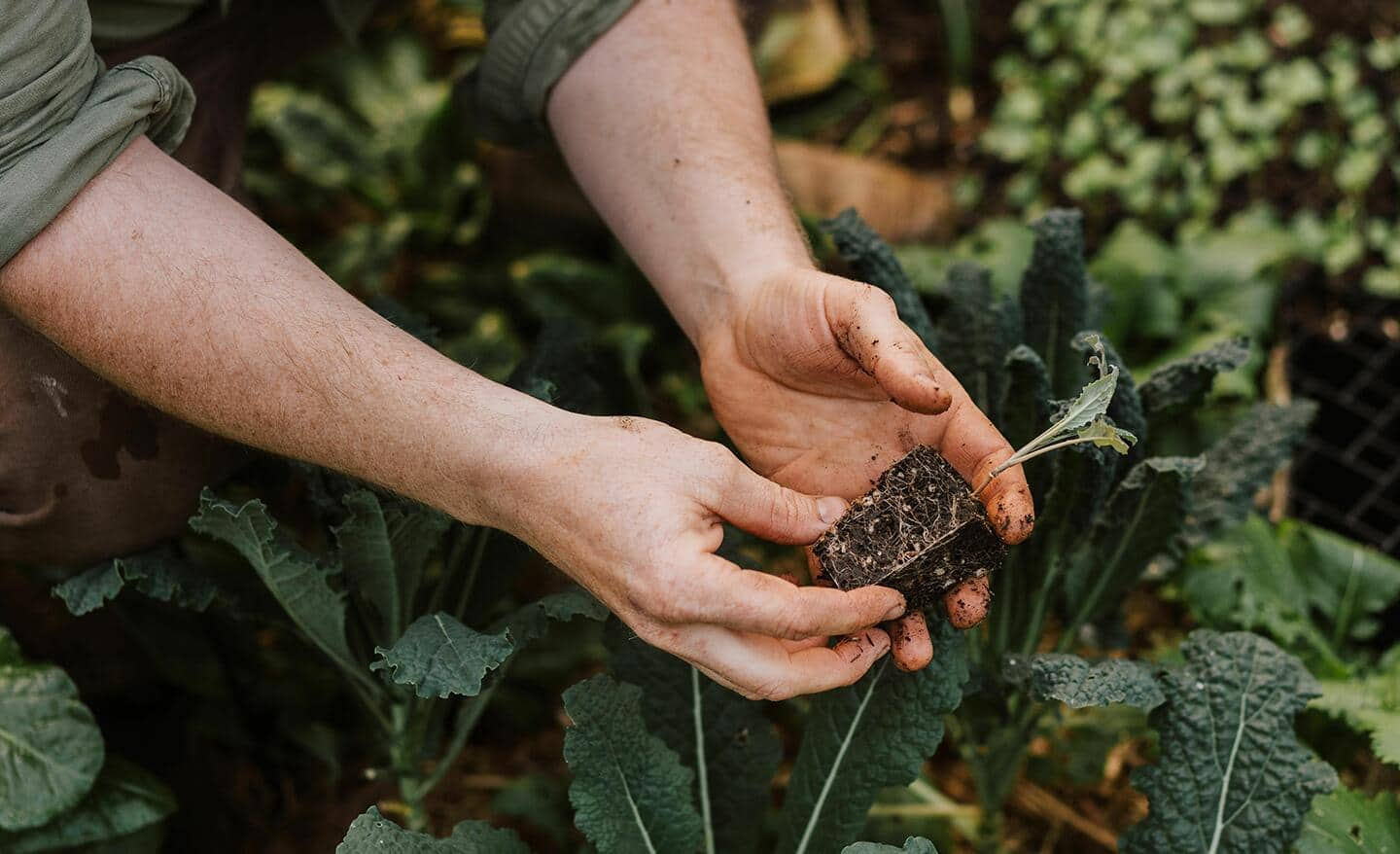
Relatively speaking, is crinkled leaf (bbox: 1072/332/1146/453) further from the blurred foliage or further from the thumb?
the blurred foliage

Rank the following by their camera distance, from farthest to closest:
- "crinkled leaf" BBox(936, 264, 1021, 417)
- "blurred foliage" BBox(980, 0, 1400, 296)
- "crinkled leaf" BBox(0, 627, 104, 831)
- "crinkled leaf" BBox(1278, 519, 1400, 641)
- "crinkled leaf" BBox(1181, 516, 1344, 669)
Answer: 1. "blurred foliage" BBox(980, 0, 1400, 296)
2. "crinkled leaf" BBox(1278, 519, 1400, 641)
3. "crinkled leaf" BBox(1181, 516, 1344, 669)
4. "crinkled leaf" BBox(936, 264, 1021, 417)
5. "crinkled leaf" BBox(0, 627, 104, 831)

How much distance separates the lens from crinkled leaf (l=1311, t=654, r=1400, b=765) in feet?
5.83

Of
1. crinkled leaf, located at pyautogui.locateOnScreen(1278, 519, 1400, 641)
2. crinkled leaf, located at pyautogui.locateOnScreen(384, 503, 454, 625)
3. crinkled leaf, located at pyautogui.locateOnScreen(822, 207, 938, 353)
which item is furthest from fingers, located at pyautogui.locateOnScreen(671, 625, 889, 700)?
crinkled leaf, located at pyautogui.locateOnScreen(1278, 519, 1400, 641)

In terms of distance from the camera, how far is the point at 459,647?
4.98 feet

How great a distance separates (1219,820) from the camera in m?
1.68

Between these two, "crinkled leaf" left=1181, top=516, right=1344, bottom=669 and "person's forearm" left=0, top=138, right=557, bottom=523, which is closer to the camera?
"person's forearm" left=0, top=138, right=557, bottom=523

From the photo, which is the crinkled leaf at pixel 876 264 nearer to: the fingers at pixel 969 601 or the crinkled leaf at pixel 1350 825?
the fingers at pixel 969 601

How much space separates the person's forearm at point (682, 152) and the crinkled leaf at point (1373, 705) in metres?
1.06

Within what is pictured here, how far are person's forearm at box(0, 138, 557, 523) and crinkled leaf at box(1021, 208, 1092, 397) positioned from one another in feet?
2.91

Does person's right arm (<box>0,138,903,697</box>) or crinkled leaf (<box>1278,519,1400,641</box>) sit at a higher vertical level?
person's right arm (<box>0,138,903,697</box>)

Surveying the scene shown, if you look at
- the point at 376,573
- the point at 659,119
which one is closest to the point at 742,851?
the point at 376,573

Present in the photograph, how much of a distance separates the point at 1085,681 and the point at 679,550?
0.62 m

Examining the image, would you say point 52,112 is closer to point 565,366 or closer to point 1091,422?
point 565,366

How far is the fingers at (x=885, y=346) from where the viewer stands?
56.3 inches
